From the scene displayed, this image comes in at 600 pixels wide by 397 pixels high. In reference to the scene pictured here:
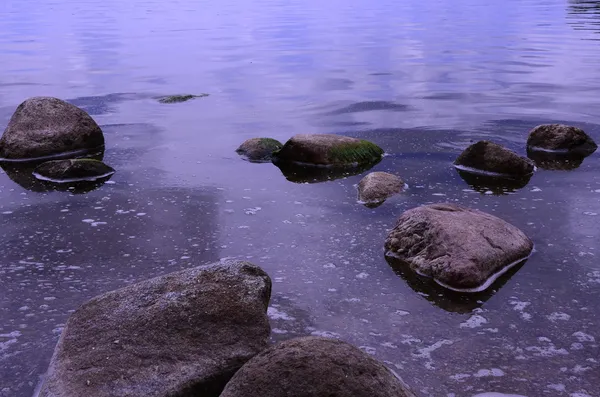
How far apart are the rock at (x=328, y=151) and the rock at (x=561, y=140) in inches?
85.9

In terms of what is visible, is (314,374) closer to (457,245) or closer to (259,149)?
(457,245)

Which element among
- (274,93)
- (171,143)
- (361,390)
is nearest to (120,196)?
(171,143)

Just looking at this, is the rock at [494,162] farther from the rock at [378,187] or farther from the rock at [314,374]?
the rock at [314,374]

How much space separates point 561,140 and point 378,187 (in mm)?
3188

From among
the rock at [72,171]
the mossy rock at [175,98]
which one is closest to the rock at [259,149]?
the rock at [72,171]

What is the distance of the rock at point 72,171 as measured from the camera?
7980 mm

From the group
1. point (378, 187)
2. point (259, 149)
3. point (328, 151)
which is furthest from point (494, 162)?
point (259, 149)

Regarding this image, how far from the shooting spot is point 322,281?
17.2ft

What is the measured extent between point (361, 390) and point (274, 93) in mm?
11232

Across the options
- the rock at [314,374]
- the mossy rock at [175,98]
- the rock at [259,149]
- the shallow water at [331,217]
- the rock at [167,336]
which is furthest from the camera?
the mossy rock at [175,98]

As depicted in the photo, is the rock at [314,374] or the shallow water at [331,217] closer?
the rock at [314,374]

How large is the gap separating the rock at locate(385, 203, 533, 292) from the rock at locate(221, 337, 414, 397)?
196cm

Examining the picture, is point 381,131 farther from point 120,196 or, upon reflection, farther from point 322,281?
point 322,281

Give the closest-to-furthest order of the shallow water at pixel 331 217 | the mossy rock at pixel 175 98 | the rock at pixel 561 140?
the shallow water at pixel 331 217 → the rock at pixel 561 140 → the mossy rock at pixel 175 98
